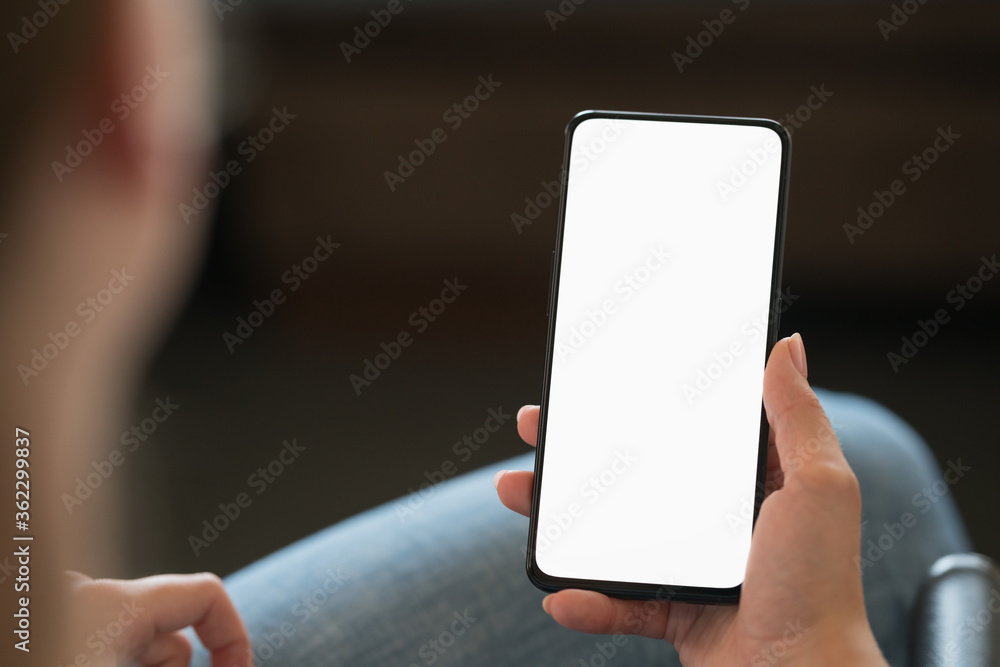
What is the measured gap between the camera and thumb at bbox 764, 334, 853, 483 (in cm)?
38

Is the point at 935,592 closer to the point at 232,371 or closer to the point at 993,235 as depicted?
the point at 993,235

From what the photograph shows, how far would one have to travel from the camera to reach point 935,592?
0.49 meters

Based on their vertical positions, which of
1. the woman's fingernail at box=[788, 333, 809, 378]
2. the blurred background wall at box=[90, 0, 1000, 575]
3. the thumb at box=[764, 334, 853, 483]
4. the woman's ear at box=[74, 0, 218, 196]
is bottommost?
the blurred background wall at box=[90, 0, 1000, 575]

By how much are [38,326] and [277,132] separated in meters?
0.87

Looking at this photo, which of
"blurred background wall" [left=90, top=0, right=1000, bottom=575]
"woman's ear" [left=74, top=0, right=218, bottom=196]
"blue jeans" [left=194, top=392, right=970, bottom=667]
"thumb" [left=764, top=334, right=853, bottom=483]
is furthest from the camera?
"blurred background wall" [left=90, top=0, right=1000, bottom=575]

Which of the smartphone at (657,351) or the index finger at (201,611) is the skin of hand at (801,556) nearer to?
the smartphone at (657,351)

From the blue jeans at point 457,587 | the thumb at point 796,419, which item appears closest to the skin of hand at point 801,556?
the thumb at point 796,419

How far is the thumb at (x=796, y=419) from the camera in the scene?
0.38 meters

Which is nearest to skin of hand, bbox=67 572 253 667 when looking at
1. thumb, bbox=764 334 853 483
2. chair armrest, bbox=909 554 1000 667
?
thumb, bbox=764 334 853 483

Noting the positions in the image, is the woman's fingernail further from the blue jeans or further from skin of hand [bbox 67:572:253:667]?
skin of hand [bbox 67:572:253:667]

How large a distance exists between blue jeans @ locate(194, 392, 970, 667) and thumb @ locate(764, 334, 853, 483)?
0.16 metres

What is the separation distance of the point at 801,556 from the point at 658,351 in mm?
131

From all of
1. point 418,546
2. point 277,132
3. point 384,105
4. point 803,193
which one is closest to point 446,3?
point 384,105

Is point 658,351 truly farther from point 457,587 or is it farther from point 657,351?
point 457,587
